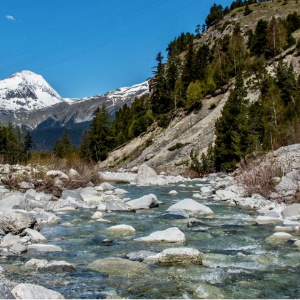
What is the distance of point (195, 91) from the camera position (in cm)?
6231

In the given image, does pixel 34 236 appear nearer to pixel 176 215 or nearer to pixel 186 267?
pixel 186 267

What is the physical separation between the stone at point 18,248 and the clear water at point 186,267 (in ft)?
0.91

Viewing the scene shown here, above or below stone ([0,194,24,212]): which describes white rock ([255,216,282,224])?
below

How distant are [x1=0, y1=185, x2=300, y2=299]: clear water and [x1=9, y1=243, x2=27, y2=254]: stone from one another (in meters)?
0.28

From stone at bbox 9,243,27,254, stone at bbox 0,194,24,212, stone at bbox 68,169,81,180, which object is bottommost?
stone at bbox 9,243,27,254

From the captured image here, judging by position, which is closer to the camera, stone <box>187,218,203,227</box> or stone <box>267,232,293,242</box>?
stone <box>267,232,293,242</box>

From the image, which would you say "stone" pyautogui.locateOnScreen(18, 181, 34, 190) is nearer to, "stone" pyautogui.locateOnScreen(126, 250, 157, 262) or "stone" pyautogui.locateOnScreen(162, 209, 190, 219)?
"stone" pyautogui.locateOnScreen(162, 209, 190, 219)

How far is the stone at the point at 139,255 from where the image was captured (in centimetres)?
693

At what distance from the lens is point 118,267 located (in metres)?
6.41

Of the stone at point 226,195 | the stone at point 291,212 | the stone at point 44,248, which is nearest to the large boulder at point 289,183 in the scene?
the stone at point 291,212

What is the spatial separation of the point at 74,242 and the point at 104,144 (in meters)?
65.8

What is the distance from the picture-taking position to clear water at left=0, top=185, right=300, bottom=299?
5.36 m

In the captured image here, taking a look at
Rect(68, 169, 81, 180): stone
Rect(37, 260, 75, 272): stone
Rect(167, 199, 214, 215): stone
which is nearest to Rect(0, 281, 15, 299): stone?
Rect(37, 260, 75, 272): stone

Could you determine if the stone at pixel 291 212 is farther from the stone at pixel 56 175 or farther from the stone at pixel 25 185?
the stone at pixel 25 185
